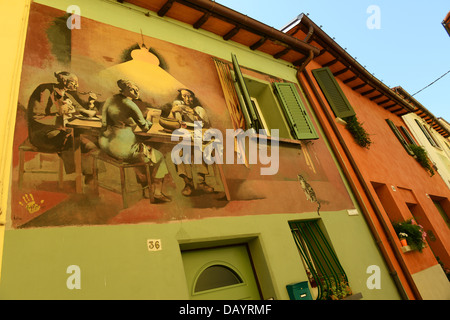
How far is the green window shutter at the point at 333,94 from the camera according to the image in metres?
7.02

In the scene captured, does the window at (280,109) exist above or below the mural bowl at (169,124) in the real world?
above

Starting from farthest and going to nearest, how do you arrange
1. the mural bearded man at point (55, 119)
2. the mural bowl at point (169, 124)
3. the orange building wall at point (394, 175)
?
1. the orange building wall at point (394, 175)
2. the mural bowl at point (169, 124)
3. the mural bearded man at point (55, 119)

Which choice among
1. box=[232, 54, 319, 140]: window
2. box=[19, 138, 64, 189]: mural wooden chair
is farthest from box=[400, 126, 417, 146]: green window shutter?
box=[19, 138, 64, 189]: mural wooden chair

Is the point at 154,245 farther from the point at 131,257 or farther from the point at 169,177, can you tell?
the point at 169,177

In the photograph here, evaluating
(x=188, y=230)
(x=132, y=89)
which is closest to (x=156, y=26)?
(x=132, y=89)

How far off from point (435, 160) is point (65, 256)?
12827 millimetres

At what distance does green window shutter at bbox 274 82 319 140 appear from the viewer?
554 cm

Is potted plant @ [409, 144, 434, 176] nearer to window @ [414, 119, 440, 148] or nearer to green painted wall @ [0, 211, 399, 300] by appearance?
window @ [414, 119, 440, 148]

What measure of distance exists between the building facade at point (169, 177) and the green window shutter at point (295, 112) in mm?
28

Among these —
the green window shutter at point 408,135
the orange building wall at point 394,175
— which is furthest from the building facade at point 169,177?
the green window shutter at point 408,135

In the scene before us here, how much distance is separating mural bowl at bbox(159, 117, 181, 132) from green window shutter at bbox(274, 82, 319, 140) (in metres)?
2.36

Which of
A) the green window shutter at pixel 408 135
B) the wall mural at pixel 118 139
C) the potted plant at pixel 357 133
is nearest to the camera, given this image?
the wall mural at pixel 118 139

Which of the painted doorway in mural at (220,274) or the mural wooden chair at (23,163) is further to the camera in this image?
the painted doorway in mural at (220,274)

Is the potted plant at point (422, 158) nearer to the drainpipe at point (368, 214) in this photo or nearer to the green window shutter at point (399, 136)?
the green window shutter at point (399, 136)
